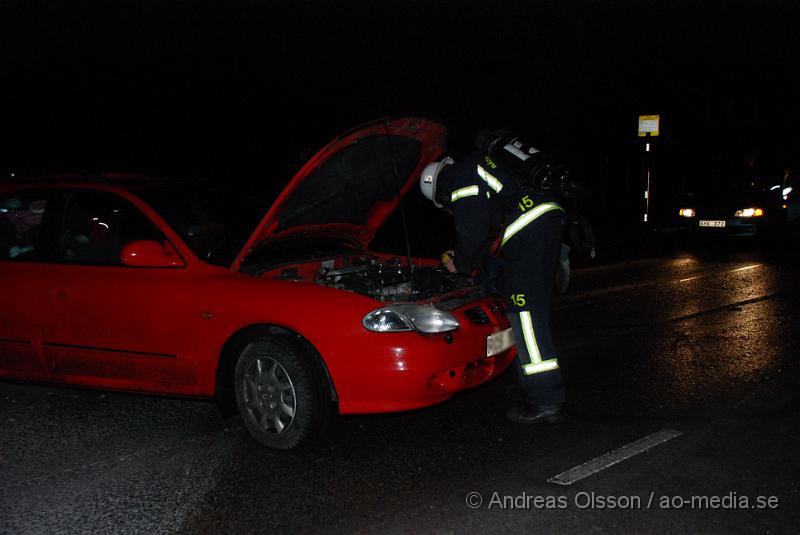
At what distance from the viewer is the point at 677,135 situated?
29750 mm

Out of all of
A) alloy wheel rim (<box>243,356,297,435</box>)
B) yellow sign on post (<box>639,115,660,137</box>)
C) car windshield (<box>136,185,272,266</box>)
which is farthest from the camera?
yellow sign on post (<box>639,115,660,137</box>)

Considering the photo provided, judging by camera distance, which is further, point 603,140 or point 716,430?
point 603,140

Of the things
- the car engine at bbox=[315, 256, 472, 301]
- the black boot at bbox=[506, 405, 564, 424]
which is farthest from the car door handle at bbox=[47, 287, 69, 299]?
the black boot at bbox=[506, 405, 564, 424]

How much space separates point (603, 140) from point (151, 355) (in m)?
25.1

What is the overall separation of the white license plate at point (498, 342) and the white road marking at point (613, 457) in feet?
2.83

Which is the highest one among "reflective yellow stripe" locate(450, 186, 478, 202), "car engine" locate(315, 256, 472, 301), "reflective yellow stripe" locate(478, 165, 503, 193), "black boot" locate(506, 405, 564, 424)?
"reflective yellow stripe" locate(478, 165, 503, 193)

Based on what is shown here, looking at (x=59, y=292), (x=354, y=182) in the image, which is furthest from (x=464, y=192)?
(x=59, y=292)

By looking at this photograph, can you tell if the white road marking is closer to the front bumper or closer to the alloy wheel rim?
the front bumper

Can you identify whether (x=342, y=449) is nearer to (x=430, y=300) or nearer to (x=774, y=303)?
(x=430, y=300)

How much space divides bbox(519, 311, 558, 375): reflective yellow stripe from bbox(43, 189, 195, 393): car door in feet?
6.34

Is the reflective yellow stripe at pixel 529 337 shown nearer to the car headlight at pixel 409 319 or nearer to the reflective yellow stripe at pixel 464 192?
the car headlight at pixel 409 319

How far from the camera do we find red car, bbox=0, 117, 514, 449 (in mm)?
4184

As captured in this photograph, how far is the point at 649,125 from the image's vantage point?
1942 cm

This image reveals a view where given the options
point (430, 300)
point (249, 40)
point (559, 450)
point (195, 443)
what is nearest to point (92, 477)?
point (195, 443)
